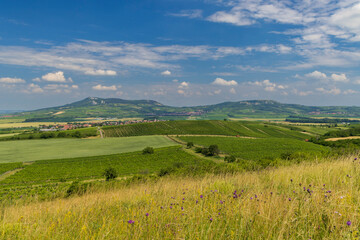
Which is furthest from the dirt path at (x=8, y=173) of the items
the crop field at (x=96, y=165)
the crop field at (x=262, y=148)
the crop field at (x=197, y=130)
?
the crop field at (x=262, y=148)

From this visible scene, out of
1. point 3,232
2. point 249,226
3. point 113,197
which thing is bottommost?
point 113,197

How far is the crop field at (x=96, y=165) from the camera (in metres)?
67.8

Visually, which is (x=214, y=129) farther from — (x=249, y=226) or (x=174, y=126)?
(x=249, y=226)

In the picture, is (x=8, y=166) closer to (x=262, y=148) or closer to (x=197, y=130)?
(x=262, y=148)

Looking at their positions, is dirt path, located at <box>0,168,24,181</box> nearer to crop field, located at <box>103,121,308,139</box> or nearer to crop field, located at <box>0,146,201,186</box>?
crop field, located at <box>0,146,201,186</box>

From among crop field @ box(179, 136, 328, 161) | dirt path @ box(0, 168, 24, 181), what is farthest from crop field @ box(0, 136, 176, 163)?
crop field @ box(179, 136, 328, 161)

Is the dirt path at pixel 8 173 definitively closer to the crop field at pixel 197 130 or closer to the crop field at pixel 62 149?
the crop field at pixel 62 149

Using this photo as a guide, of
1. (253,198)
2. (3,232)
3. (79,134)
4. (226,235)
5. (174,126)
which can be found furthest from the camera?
(174,126)

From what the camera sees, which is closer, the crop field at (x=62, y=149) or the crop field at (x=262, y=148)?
the crop field at (x=262, y=148)

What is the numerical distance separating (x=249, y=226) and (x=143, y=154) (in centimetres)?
9994

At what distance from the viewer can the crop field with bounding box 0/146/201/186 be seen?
67750mm

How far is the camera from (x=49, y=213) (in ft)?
15.7

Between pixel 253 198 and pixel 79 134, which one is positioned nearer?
pixel 253 198

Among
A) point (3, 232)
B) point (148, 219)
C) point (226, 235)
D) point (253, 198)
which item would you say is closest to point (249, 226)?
point (226, 235)
